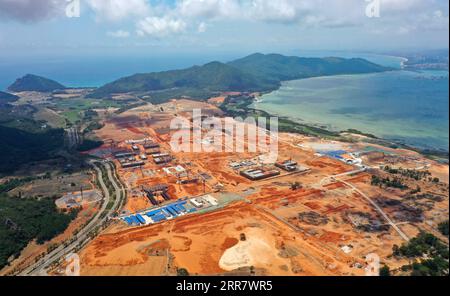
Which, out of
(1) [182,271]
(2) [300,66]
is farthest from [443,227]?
(2) [300,66]

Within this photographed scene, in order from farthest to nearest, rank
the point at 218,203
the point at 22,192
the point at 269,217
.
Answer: the point at 22,192, the point at 218,203, the point at 269,217

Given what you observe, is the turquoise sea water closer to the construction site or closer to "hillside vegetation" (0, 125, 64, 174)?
the construction site

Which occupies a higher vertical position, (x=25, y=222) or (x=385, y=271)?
(x=25, y=222)

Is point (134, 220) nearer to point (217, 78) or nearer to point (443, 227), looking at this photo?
point (443, 227)

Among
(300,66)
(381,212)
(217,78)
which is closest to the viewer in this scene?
(381,212)

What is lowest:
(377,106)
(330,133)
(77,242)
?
(77,242)

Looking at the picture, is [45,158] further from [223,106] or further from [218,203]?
[223,106]

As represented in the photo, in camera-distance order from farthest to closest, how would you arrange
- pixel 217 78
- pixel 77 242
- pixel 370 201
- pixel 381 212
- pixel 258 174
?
pixel 217 78 < pixel 258 174 < pixel 370 201 < pixel 381 212 < pixel 77 242
